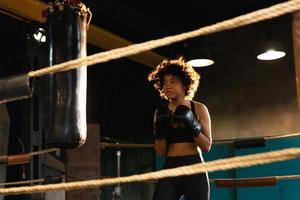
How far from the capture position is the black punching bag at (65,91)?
150cm

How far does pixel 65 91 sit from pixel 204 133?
959mm

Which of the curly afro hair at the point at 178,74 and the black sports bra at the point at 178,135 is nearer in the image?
the black sports bra at the point at 178,135

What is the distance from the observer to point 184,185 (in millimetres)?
2230

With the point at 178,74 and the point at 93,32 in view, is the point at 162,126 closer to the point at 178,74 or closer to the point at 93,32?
the point at 178,74

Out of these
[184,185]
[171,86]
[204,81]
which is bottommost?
[184,185]

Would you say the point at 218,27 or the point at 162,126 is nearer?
the point at 218,27

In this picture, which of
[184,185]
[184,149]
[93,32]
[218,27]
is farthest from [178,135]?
[93,32]

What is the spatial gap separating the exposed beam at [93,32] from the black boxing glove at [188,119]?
143 centimetres

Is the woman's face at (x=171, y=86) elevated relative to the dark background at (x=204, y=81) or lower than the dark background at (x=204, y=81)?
lower

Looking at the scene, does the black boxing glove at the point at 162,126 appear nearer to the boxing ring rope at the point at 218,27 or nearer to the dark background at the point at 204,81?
the boxing ring rope at the point at 218,27

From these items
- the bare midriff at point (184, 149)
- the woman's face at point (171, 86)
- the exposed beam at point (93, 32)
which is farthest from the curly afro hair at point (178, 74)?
the exposed beam at point (93, 32)

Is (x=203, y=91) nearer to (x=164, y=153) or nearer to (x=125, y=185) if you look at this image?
(x=125, y=185)

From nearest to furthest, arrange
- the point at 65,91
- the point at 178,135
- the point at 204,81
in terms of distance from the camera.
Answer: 1. the point at 65,91
2. the point at 178,135
3. the point at 204,81

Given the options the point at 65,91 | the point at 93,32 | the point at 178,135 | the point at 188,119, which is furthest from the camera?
the point at 93,32
